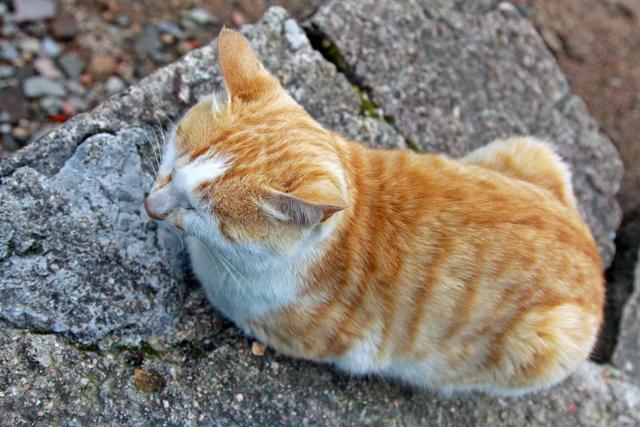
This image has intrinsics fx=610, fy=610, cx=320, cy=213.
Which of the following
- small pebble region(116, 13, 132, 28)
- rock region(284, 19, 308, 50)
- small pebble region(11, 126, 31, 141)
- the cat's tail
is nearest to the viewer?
the cat's tail

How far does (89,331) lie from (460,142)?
188 centimetres

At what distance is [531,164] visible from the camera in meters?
2.56

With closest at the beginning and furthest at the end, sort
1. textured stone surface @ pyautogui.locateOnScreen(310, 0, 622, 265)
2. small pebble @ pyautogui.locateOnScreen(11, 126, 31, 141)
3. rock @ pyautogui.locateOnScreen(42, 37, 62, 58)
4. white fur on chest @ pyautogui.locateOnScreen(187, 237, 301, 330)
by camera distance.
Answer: white fur on chest @ pyautogui.locateOnScreen(187, 237, 301, 330), textured stone surface @ pyautogui.locateOnScreen(310, 0, 622, 265), small pebble @ pyautogui.locateOnScreen(11, 126, 31, 141), rock @ pyautogui.locateOnScreen(42, 37, 62, 58)

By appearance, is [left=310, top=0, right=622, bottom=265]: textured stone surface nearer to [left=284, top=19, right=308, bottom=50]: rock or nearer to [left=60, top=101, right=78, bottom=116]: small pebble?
[left=284, top=19, right=308, bottom=50]: rock

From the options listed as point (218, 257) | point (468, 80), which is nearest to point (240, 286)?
point (218, 257)

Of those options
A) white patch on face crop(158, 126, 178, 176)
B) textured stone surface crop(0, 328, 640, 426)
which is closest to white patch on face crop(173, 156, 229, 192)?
white patch on face crop(158, 126, 178, 176)

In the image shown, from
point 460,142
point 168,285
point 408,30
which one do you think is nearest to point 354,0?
point 408,30

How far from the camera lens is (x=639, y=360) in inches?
116

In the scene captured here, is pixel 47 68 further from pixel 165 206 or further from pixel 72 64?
pixel 165 206

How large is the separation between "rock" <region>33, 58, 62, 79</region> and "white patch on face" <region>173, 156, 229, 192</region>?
1941 mm

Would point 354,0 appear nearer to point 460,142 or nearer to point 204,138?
point 460,142

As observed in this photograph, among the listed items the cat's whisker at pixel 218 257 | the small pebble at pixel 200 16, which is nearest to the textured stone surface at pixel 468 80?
the small pebble at pixel 200 16

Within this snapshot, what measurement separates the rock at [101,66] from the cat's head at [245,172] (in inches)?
67.2

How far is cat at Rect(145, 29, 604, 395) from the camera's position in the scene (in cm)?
175
